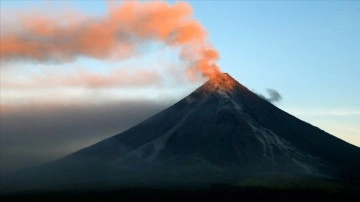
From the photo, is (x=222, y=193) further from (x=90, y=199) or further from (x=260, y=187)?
(x=90, y=199)

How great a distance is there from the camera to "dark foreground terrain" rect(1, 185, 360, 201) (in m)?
162

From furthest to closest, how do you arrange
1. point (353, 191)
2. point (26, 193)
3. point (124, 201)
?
1. point (26, 193)
2. point (353, 191)
3. point (124, 201)

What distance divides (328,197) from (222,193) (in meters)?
33.7

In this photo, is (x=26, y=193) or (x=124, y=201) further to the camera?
(x=26, y=193)

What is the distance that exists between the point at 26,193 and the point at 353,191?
116 meters

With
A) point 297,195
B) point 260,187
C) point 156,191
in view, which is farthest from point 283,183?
point 156,191

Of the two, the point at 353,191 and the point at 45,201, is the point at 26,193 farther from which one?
the point at 353,191

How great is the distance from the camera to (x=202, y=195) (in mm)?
169000

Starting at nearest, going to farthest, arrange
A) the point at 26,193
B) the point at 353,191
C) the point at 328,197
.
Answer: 1. the point at 328,197
2. the point at 353,191
3. the point at 26,193

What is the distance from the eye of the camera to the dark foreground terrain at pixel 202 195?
530ft

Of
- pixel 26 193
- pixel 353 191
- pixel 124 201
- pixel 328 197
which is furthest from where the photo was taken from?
pixel 26 193

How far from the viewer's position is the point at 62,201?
15475 centimetres

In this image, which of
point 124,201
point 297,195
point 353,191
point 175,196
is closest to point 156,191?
point 175,196

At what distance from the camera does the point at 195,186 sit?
19550 cm
